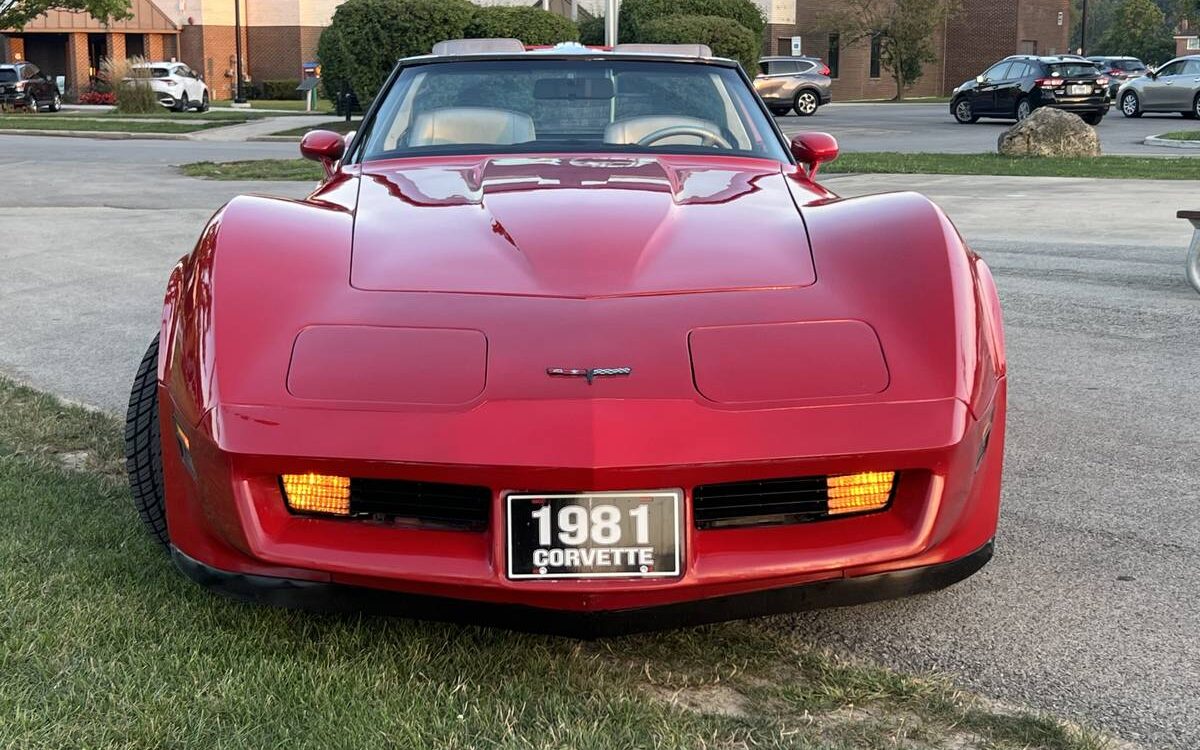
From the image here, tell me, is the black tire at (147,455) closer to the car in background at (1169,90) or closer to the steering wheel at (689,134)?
the steering wheel at (689,134)

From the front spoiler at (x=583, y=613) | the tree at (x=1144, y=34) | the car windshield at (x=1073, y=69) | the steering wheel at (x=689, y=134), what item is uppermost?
the tree at (x=1144, y=34)

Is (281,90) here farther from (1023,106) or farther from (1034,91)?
(1034,91)

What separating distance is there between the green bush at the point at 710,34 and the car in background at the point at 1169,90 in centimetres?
1071

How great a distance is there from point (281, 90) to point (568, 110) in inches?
1870

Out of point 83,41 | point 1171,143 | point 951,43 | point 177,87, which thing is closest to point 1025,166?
point 1171,143

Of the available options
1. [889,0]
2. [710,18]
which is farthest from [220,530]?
[889,0]

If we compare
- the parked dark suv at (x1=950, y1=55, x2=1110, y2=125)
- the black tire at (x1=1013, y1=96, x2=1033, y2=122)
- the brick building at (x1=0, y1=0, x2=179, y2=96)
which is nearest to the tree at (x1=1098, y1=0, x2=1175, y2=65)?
the parked dark suv at (x1=950, y1=55, x2=1110, y2=125)

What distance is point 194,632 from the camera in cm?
274

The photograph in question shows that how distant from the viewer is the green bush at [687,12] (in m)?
27.9

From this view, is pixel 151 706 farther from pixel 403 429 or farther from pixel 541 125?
pixel 541 125

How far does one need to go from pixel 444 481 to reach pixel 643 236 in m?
0.88

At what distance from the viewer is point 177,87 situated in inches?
1510

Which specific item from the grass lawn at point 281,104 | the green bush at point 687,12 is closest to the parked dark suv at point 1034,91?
the green bush at point 687,12

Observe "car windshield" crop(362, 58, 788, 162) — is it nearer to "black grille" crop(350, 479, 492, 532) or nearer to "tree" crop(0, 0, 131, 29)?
"black grille" crop(350, 479, 492, 532)
